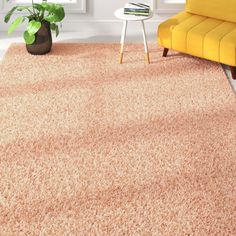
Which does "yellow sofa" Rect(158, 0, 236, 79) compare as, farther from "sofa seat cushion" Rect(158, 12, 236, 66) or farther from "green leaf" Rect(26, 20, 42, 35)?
"green leaf" Rect(26, 20, 42, 35)

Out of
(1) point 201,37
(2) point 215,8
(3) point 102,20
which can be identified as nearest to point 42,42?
(3) point 102,20

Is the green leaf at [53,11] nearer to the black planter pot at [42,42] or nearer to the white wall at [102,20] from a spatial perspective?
the black planter pot at [42,42]

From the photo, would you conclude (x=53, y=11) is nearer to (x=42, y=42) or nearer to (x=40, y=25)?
(x=40, y=25)

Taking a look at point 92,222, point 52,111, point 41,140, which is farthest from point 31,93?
point 92,222

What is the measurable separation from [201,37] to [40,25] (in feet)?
4.80

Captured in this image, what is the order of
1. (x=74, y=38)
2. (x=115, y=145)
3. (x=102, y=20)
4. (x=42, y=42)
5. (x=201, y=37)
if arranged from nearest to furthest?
1. (x=115, y=145)
2. (x=201, y=37)
3. (x=42, y=42)
4. (x=74, y=38)
5. (x=102, y=20)

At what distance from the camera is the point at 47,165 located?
3270mm

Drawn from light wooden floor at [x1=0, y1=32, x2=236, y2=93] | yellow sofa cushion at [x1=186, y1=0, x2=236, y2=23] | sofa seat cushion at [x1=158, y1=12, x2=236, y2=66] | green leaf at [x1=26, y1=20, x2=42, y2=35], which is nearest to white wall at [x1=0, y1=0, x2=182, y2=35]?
light wooden floor at [x1=0, y1=32, x2=236, y2=93]

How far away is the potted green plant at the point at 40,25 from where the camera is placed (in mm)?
4727

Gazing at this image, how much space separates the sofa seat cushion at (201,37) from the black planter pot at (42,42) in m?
1.07

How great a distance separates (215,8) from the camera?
4.73 m

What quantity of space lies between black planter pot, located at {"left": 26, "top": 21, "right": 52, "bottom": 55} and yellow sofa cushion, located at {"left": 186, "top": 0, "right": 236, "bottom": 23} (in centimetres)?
138

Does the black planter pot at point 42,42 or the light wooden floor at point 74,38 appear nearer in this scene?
the black planter pot at point 42,42

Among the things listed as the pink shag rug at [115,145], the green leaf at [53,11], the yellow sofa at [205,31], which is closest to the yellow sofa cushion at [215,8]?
the yellow sofa at [205,31]
